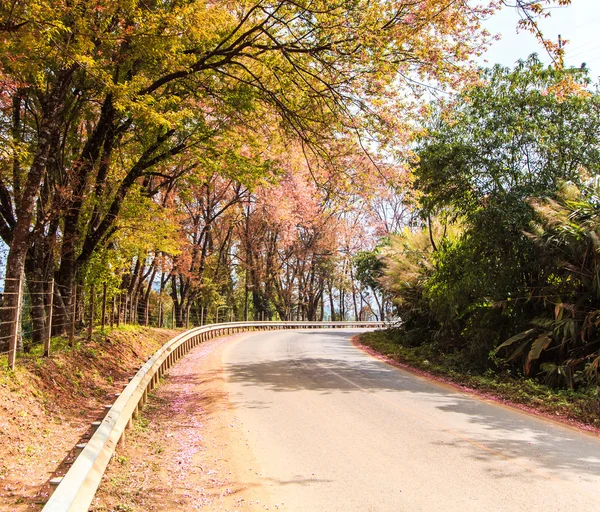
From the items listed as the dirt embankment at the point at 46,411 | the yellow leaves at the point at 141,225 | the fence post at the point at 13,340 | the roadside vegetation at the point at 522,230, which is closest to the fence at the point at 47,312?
the fence post at the point at 13,340

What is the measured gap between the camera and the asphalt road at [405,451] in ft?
15.2

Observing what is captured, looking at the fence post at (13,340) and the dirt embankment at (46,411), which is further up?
the fence post at (13,340)

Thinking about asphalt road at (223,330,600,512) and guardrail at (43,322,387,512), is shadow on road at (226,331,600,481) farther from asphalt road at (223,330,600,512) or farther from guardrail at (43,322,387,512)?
guardrail at (43,322,387,512)

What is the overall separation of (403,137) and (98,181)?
7716 millimetres

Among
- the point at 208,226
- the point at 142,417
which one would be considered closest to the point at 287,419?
the point at 142,417

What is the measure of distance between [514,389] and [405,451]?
18.2 feet

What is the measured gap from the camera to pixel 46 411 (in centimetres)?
717

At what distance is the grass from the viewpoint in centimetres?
852

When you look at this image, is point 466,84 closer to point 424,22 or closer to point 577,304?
point 424,22

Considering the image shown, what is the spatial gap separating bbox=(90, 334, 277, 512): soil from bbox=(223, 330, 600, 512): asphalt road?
26 centimetres

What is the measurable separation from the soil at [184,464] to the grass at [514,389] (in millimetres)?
5733

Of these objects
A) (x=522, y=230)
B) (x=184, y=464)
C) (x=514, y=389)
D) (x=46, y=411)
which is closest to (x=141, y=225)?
(x=46, y=411)

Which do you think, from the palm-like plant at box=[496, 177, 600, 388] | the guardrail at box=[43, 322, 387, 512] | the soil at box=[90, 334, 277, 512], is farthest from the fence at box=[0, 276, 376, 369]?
the palm-like plant at box=[496, 177, 600, 388]

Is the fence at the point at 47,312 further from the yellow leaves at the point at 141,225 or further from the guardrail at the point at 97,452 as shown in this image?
the guardrail at the point at 97,452
